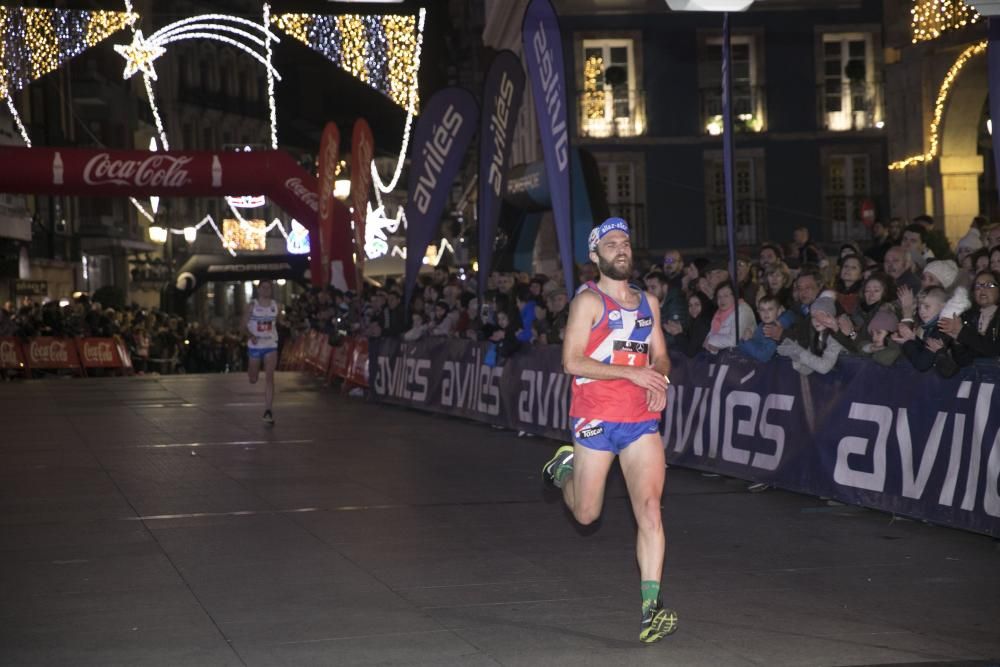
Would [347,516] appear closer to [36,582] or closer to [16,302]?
[36,582]

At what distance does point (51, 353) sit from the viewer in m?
33.0

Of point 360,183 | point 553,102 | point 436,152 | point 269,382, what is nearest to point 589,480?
point 553,102

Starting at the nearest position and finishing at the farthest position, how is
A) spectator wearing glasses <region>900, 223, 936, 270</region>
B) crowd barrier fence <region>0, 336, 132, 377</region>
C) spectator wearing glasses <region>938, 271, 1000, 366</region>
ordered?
1. spectator wearing glasses <region>938, 271, 1000, 366</region>
2. spectator wearing glasses <region>900, 223, 936, 270</region>
3. crowd barrier fence <region>0, 336, 132, 377</region>

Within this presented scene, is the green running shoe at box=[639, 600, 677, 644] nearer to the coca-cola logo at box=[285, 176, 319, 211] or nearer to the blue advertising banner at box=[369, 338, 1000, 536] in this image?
the blue advertising banner at box=[369, 338, 1000, 536]

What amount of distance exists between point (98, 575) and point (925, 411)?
16.7 ft

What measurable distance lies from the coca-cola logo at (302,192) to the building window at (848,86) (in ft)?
49.6

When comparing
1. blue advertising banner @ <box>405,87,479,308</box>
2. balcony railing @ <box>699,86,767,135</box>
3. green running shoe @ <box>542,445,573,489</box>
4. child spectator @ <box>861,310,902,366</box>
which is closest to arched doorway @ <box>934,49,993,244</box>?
blue advertising banner @ <box>405,87,479,308</box>

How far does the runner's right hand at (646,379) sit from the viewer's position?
22.2 feet

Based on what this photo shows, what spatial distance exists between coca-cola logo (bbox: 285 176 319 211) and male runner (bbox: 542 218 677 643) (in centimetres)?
2369

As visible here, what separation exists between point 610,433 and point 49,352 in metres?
28.0

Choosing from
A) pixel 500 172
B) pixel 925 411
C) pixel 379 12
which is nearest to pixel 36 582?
pixel 925 411

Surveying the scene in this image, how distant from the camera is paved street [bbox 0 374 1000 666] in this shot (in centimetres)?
659

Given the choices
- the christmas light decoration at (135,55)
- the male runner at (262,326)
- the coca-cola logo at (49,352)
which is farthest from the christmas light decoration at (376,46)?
the christmas light decoration at (135,55)

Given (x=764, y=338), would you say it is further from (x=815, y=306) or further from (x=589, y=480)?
(x=589, y=480)
